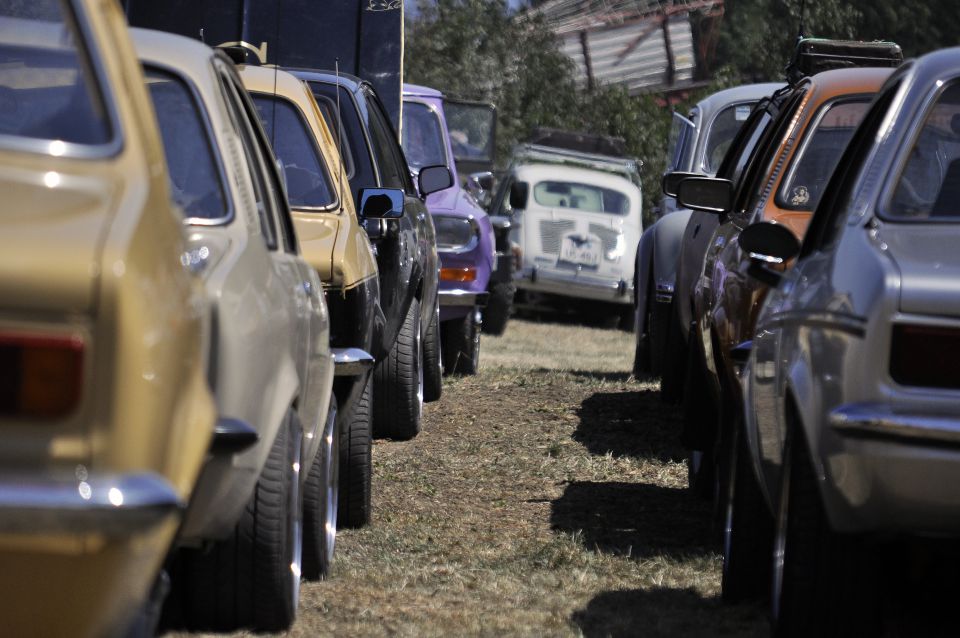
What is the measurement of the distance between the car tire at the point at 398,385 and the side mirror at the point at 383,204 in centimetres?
173

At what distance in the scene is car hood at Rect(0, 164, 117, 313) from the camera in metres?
2.72

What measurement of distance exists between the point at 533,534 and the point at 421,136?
751 centimetres

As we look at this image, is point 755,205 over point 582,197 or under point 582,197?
over

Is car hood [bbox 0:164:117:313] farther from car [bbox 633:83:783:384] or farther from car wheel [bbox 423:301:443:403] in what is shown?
car [bbox 633:83:783:384]

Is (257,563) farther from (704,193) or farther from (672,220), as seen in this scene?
(672,220)

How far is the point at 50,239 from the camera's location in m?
→ 2.80

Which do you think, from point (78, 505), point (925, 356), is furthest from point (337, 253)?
point (78, 505)

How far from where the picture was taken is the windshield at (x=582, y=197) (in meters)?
25.3

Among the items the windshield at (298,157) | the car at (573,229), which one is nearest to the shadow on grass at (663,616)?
the windshield at (298,157)

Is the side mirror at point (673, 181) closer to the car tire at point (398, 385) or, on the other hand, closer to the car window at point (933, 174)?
the car tire at point (398, 385)

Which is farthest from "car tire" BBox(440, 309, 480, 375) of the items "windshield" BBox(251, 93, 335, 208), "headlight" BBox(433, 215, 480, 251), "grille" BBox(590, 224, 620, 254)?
"grille" BBox(590, 224, 620, 254)

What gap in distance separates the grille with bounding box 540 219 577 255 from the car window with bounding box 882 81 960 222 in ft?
64.7

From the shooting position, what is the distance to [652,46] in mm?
40406

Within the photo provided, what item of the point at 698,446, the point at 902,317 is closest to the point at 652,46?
the point at 698,446
